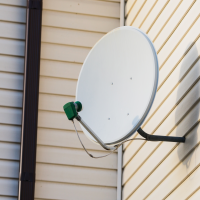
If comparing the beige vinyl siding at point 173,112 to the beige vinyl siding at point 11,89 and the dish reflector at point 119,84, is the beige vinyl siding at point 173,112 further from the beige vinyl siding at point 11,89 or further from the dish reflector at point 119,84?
the beige vinyl siding at point 11,89

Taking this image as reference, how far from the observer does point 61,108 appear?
296 cm

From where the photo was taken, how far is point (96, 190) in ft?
A: 9.46

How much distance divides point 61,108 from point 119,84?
40.9 inches

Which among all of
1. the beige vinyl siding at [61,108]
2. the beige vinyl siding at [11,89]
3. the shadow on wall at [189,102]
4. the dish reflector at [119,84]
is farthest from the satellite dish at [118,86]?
the beige vinyl siding at [11,89]

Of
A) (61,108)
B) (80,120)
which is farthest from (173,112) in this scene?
(61,108)

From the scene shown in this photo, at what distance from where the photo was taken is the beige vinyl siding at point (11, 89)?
2814 mm

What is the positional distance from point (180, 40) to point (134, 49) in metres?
0.31

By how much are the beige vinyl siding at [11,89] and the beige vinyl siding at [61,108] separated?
0.17 m

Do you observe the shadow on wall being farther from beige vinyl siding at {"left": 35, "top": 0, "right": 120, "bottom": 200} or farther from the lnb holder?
beige vinyl siding at {"left": 35, "top": 0, "right": 120, "bottom": 200}

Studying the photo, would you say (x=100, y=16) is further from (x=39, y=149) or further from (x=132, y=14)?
(x=39, y=149)

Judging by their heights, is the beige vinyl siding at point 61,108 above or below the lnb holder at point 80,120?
above

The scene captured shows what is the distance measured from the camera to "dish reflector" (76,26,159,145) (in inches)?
69.0

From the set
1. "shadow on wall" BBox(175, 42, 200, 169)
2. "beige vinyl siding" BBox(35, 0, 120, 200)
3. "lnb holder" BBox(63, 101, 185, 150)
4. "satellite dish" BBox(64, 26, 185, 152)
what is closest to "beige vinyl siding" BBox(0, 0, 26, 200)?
"beige vinyl siding" BBox(35, 0, 120, 200)

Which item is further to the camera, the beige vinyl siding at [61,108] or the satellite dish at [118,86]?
the beige vinyl siding at [61,108]
